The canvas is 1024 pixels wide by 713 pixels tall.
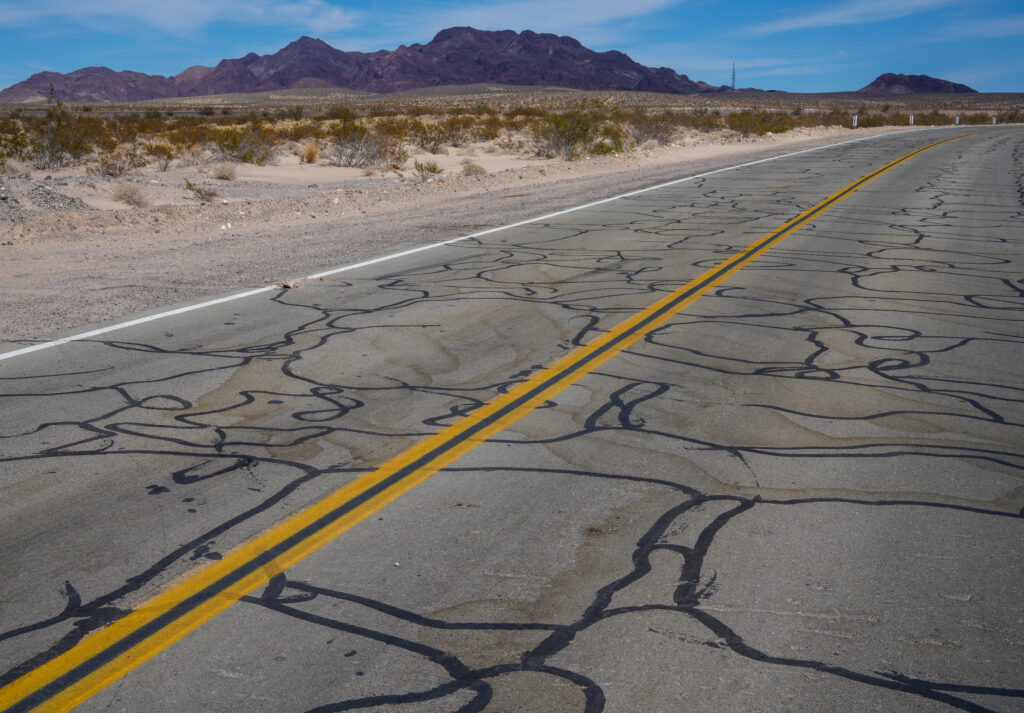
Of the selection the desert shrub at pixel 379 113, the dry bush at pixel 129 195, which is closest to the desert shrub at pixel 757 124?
the desert shrub at pixel 379 113

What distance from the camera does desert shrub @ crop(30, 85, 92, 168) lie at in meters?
26.6

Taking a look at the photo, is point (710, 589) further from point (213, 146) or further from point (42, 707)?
point (213, 146)

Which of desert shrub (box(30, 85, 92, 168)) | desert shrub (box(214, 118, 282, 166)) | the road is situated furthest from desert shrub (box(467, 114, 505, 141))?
the road

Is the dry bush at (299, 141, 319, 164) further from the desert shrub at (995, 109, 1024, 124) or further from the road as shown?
the desert shrub at (995, 109, 1024, 124)

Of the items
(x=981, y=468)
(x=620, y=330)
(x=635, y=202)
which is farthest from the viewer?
(x=635, y=202)

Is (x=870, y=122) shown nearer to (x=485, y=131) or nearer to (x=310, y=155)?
(x=485, y=131)

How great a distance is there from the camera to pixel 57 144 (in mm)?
26734

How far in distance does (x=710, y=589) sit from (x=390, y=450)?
2.28 m

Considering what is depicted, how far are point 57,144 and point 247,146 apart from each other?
7.17 metres

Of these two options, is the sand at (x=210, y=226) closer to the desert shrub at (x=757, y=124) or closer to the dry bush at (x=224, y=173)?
the dry bush at (x=224, y=173)

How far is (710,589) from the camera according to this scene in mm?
3967

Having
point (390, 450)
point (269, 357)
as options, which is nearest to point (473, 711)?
point (390, 450)

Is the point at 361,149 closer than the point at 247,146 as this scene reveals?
Yes

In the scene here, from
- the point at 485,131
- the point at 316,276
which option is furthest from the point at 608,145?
the point at 316,276
